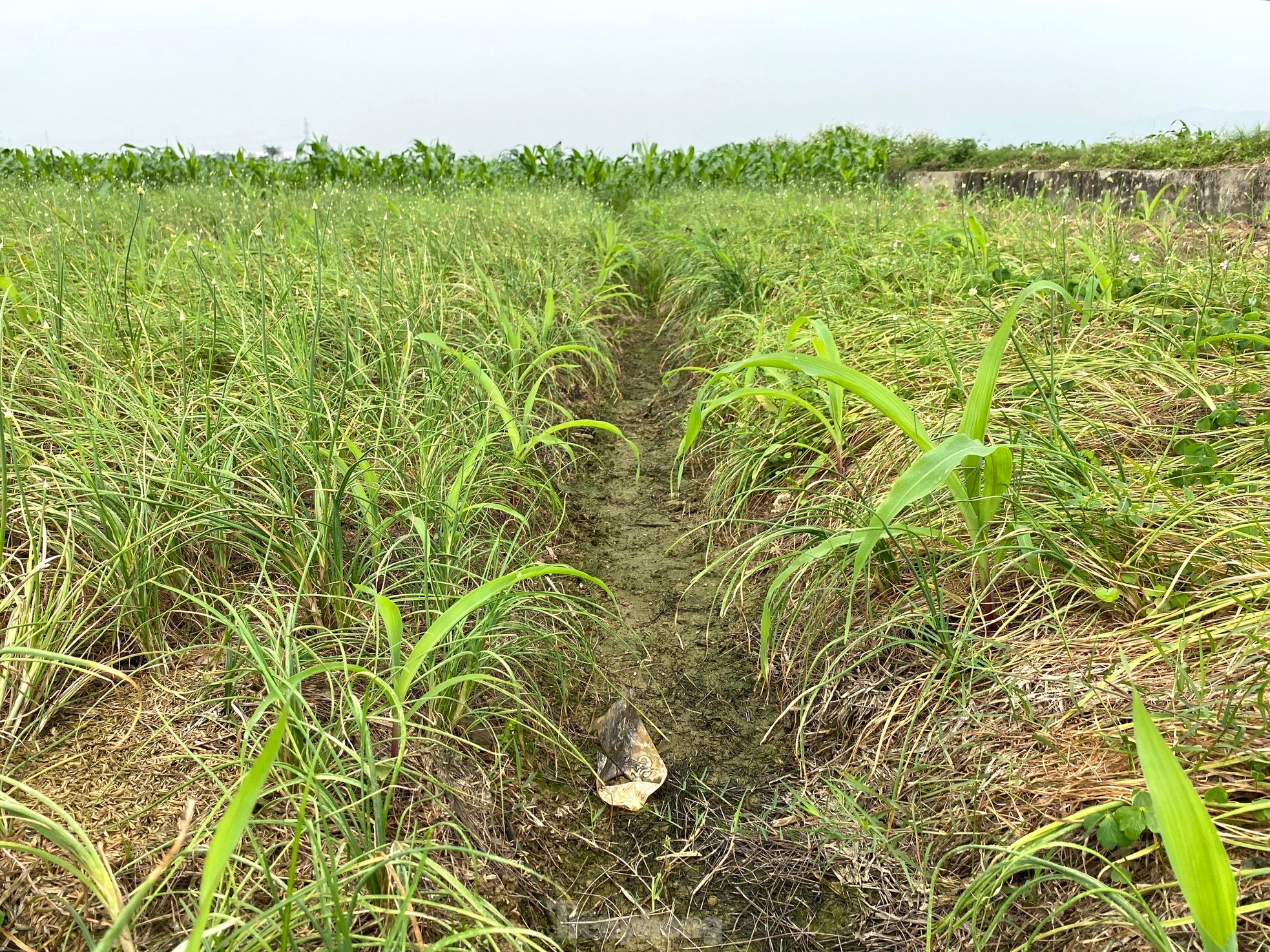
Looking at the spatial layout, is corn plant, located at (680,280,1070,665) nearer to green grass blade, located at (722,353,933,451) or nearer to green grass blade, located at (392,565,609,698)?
green grass blade, located at (722,353,933,451)

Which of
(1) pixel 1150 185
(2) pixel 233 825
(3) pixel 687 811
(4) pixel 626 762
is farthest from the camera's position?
(1) pixel 1150 185

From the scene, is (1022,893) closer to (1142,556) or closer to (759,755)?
(759,755)

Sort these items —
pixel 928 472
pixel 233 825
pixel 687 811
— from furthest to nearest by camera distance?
1. pixel 687 811
2. pixel 928 472
3. pixel 233 825

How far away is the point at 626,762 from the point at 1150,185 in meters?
7.04

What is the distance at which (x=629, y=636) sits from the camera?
7.40 ft

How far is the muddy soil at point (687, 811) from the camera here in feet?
4.67

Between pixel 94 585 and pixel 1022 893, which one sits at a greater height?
pixel 94 585

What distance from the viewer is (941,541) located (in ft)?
6.38

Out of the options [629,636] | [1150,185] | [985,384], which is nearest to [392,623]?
[629,636]

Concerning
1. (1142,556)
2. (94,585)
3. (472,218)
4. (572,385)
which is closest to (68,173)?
(472,218)

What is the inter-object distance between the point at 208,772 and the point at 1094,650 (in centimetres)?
159

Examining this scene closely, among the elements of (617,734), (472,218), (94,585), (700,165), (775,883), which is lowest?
(775,883)

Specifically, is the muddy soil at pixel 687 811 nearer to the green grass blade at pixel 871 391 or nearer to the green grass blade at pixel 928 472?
the green grass blade at pixel 928 472

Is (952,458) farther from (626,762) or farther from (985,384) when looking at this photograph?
(626,762)
